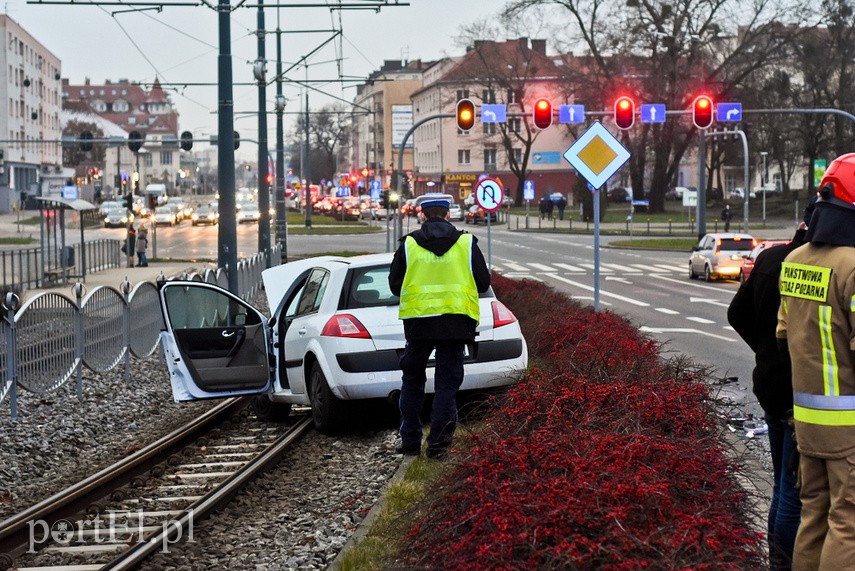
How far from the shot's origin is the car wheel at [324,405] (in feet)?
36.5

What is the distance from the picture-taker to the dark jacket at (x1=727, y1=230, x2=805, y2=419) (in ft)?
18.4

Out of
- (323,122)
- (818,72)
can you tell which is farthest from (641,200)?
(323,122)

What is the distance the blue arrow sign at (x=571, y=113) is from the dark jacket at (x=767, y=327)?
36.6 m

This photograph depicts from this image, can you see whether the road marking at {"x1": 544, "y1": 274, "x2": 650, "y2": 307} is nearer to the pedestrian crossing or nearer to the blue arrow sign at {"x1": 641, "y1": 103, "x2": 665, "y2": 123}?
the pedestrian crossing

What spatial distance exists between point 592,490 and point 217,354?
7861 mm

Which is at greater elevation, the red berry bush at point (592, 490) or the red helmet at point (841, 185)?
the red helmet at point (841, 185)

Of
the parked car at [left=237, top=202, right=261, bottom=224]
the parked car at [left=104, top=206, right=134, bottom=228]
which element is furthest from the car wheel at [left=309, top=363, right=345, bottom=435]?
the parked car at [left=237, top=202, right=261, bottom=224]

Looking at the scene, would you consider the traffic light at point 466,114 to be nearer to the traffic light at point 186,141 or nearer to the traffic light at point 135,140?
the traffic light at point 186,141

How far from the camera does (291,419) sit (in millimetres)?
13242

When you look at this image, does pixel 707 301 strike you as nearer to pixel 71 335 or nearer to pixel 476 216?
pixel 71 335

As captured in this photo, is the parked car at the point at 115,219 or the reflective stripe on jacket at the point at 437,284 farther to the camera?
the parked car at the point at 115,219

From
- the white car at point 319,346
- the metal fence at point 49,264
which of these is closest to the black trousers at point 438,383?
the white car at point 319,346

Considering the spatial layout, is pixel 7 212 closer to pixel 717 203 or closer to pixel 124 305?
pixel 717 203

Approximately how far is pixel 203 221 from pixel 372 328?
87675mm
